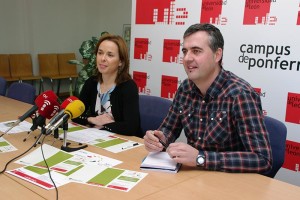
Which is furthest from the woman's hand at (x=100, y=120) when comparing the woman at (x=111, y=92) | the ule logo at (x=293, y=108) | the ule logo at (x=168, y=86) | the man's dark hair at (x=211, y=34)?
the ule logo at (x=293, y=108)

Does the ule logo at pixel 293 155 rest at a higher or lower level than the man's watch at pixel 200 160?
lower

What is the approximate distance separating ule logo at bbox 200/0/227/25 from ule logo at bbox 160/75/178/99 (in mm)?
756

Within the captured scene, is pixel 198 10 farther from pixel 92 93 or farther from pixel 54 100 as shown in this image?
pixel 54 100

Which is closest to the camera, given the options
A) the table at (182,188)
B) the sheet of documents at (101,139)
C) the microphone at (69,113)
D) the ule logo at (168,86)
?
the table at (182,188)

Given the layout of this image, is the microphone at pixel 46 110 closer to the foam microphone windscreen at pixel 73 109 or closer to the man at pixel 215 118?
the foam microphone windscreen at pixel 73 109

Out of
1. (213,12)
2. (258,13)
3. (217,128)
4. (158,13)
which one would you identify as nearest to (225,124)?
(217,128)

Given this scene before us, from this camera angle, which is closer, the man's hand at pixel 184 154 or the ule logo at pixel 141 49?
the man's hand at pixel 184 154

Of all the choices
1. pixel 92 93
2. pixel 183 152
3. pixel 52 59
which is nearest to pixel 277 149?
pixel 183 152

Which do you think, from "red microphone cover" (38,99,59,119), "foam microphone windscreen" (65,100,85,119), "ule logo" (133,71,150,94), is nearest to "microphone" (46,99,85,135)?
"foam microphone windscreen" (65,100,85,119)

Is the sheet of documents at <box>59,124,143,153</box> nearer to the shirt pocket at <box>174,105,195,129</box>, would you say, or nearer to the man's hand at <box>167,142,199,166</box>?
the shirt pocket at <box>174,105,195,129</box>

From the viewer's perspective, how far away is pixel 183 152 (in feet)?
4.96

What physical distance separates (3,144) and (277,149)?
1.67 m

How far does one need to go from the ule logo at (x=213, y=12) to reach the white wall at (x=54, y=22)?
→ 3.79 m

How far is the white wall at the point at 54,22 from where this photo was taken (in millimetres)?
6438
